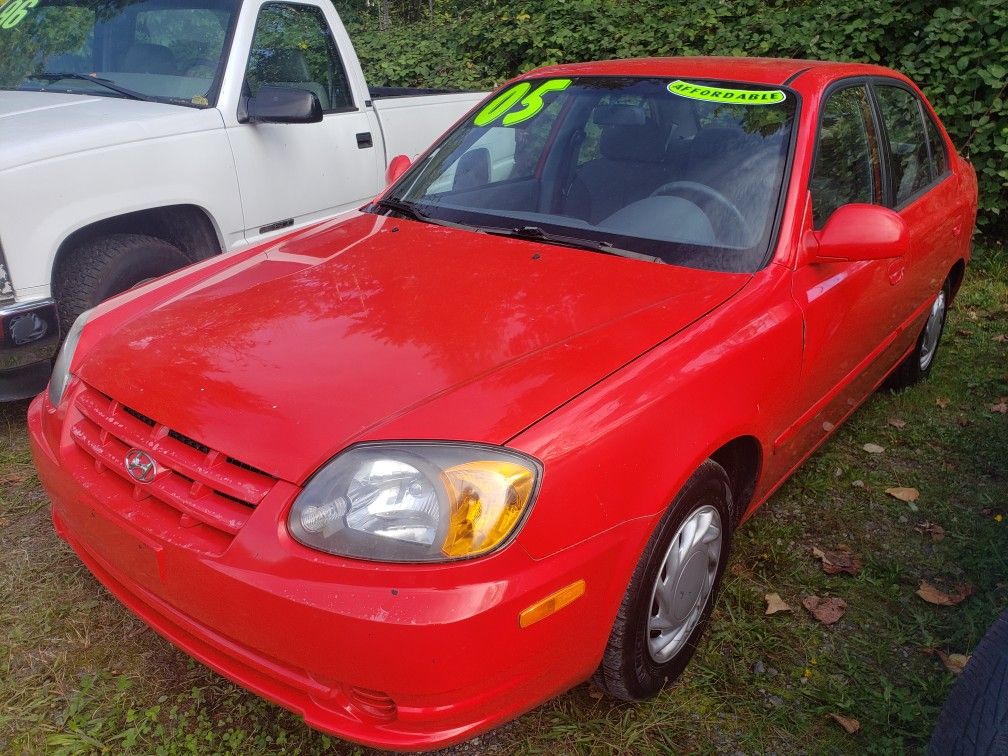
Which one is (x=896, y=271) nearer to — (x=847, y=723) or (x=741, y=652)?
(x=741, y=652)

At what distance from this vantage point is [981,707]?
1.66m

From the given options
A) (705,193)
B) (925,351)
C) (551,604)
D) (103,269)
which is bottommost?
(925,351)

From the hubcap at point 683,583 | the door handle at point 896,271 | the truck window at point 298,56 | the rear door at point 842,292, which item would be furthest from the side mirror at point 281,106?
the hubcap at point 683,583

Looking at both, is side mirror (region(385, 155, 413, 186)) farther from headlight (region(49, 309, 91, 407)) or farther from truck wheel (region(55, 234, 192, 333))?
headlight (region(49, 309, 91, 407))

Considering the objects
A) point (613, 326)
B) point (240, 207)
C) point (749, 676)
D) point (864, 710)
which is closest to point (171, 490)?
point (613, 326)

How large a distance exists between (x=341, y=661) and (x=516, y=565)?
15.4 inches

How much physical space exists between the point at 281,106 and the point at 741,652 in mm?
3012

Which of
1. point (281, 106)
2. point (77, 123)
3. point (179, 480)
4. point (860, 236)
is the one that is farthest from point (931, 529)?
point (77, 123)

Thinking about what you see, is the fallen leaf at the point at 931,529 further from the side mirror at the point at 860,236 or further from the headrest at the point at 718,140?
the headrest at the point at 718,140

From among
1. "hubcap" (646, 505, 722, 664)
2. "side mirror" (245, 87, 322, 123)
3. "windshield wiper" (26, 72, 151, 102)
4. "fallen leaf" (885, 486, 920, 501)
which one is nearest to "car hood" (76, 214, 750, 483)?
"hubcap" (646, 505, 722, 664)

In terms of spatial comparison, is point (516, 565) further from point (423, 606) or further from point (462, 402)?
point (462, 402)

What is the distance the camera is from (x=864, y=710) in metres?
2.31

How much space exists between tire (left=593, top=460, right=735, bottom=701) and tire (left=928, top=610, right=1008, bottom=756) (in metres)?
0.66

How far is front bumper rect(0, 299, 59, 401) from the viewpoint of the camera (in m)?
3.19
